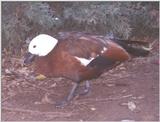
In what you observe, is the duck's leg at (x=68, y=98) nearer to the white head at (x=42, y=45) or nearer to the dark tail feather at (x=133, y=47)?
the white head at (x=42, y=45)

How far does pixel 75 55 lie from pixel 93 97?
2.04 feet

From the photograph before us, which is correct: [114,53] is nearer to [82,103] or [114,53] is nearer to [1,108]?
[82,103]

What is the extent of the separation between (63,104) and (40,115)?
0.85 feet

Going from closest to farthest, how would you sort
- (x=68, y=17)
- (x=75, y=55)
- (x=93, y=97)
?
(x=75, y=55), (x=93, y=97), (x=68, y=17)

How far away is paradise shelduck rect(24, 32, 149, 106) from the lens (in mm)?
4195

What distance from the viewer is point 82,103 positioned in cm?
450

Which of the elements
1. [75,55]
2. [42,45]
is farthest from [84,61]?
[42,45]

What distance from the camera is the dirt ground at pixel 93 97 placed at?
13.9ft

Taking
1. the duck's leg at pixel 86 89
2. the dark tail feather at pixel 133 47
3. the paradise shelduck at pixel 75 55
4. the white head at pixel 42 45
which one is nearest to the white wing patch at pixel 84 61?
the paradise shelduck at pixel 75 55

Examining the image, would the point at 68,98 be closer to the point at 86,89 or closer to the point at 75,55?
the point at 86,89

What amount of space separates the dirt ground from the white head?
50 cm

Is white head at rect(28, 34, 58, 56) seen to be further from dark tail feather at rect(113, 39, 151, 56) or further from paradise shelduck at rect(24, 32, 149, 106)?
dark tail feather at rect(113, 39, 151, 56)

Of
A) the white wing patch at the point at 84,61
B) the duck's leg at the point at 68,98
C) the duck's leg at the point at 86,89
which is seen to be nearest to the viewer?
the white wing patch at the point at 84,61

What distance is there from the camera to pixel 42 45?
430 cm
